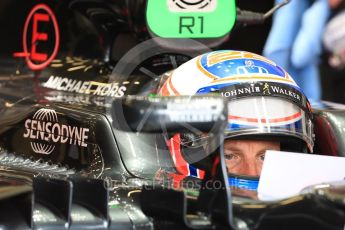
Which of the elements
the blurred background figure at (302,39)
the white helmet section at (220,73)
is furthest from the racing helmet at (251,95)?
the blurred background figure at (302,39)

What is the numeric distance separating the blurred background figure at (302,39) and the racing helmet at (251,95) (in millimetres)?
1411

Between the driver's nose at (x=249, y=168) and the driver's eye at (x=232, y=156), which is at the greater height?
the driver's eye at (x=232, y=156)

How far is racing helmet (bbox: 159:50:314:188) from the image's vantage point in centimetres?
177

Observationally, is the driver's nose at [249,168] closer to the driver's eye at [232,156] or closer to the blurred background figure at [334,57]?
the driver's eye at [232,156]

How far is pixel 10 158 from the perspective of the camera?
194 centimetres

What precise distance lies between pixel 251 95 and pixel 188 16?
1.46 feet

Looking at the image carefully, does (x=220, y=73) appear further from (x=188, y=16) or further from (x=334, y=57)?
(x=334, y=57)

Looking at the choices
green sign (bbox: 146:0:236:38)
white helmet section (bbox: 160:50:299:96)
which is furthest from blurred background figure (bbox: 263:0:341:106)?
white helmet section (bbox: 160:50:299:96)

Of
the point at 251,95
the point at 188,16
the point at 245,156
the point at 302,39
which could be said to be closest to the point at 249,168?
the point at 245,156

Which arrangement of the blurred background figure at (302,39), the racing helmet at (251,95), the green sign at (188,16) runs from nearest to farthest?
1. the racing helmet at (251,95)
2. the green sign at (188,16)
3. the blurred background figure at (302,39)

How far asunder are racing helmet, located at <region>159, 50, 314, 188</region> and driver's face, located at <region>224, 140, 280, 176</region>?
3 centimetres

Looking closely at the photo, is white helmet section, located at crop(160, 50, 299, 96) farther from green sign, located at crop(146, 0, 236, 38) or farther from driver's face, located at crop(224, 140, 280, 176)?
green sign, located at crop(146, 0, 236, 38)

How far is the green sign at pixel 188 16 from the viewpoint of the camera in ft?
6.98

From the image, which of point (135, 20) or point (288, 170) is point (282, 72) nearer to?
point (288, 170)
